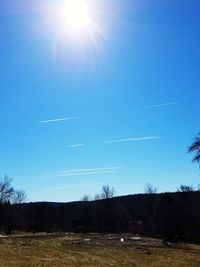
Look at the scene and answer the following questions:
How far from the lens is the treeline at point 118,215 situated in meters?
70.7

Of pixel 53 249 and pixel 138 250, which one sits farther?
pixel 138 250

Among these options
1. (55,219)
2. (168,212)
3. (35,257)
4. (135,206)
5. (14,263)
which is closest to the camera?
(14,263)

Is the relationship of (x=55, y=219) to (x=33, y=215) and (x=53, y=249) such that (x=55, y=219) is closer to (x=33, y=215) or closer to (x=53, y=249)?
(x=33, y=215)

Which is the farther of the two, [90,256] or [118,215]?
[118,215]

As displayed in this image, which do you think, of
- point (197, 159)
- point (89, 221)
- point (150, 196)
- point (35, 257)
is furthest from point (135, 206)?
point (35, 257)

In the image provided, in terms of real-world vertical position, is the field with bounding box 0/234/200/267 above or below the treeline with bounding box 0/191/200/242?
below

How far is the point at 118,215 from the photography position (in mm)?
108500

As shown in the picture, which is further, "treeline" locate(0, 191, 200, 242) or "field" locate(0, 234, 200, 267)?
"treeline" locate(0, 191, 200, 242)

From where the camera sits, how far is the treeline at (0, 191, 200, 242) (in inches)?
2783

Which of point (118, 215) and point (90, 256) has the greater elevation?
point (118, 215)

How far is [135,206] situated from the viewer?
126000mm

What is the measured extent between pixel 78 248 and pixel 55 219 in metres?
81.9

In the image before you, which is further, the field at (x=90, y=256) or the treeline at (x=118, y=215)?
the treeline at (x=118, y=215)

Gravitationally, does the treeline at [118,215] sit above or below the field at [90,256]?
above
